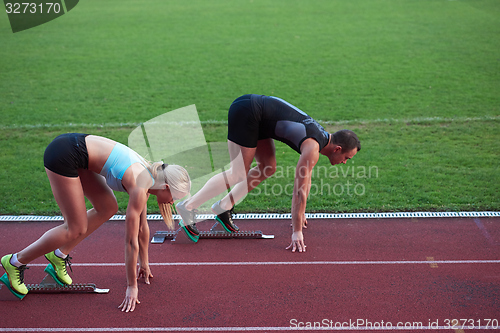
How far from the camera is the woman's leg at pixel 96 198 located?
4.12 metres

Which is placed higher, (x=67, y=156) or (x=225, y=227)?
(x=67, y=156)

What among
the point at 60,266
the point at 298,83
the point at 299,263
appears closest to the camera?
the point at 60,266

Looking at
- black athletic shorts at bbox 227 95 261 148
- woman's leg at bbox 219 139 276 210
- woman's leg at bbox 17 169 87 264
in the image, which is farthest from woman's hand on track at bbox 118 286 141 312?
black athletic shorts at bbox 227 95 261 148

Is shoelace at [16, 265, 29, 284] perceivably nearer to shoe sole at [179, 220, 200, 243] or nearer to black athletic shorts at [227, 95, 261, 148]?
shoe sole at [179, 220, 200, 243]

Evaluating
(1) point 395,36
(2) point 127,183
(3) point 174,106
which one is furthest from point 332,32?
(2) point 127,183

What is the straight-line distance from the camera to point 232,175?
5.21m

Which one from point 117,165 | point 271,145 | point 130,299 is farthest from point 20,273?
point 271,145

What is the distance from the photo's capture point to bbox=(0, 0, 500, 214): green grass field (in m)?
6.61

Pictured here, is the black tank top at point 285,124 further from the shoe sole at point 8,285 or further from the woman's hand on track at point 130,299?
the shoe sole at point 8,285

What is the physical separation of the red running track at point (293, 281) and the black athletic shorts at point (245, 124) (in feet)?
3.92

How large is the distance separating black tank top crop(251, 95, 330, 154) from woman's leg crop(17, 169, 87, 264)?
1986 mm

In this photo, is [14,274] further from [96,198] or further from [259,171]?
[259,171]

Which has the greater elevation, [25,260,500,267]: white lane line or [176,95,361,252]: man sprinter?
[176,95,361,252]: man sprinter

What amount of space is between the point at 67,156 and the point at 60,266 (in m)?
1.23
